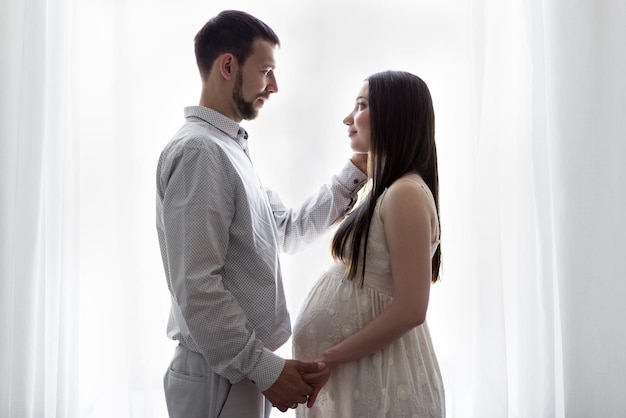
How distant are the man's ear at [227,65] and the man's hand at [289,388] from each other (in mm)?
710

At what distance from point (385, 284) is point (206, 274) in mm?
410

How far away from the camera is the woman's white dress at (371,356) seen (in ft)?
4.58

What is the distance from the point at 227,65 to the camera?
156cm

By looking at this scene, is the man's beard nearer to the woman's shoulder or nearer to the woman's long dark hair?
the woman's long dark hair

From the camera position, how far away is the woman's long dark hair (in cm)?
150

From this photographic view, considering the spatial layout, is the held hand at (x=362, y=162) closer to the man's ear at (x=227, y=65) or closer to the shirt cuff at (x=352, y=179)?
the shirt cuff at (x=352, y=179)

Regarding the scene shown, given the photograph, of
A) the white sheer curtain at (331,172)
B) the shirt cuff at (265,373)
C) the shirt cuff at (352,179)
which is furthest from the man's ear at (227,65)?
the shirt cuff at (265,373)
